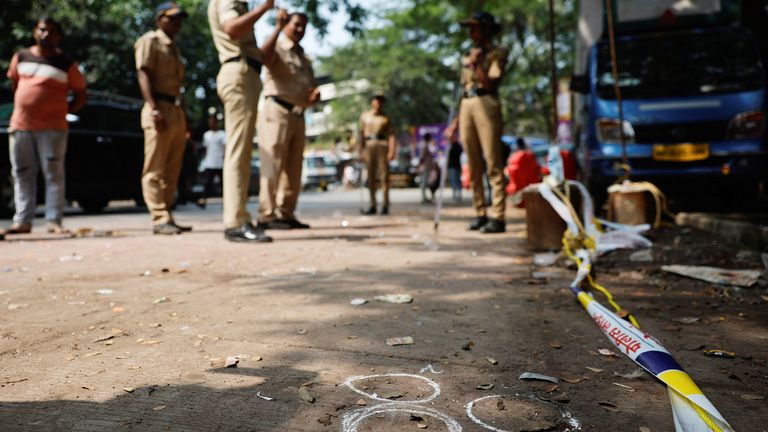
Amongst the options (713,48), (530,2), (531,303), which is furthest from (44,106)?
(530,2)

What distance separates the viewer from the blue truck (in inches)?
284

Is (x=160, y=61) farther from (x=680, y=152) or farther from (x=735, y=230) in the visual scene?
(x=680, y=152)

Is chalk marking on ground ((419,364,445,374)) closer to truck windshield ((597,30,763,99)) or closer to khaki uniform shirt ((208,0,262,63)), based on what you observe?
khaki uniform shirt ((208,0,262,63))

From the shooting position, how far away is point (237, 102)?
5477mm

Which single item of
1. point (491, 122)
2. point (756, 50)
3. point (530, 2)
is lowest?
point (491, 122)

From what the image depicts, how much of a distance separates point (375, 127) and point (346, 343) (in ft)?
28.3

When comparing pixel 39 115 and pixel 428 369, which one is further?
pixel 39 115

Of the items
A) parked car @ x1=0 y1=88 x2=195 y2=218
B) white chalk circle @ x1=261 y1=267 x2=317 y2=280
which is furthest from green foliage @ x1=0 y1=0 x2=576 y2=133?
white chalk circle @ x1=261 y1=267 x2=317 y2=280

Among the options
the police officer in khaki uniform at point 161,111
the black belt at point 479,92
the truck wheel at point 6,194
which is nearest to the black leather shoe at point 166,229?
the police officer in khaki uniform at point 161,111

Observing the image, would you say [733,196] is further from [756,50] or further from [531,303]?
[531,303]

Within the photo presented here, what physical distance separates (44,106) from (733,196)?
7.22m

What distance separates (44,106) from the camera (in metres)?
6.22

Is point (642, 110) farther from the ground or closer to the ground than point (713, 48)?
closer to the ground

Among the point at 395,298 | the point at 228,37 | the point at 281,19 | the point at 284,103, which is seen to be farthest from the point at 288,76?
the point at 395,298
